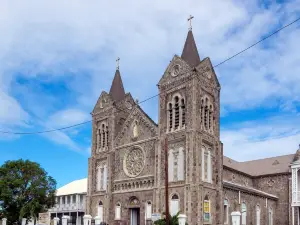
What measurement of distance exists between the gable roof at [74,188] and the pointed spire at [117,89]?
69.9 feet

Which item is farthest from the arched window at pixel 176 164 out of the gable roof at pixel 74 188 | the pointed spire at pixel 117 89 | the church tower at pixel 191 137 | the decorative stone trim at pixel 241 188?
the gable roof at pixel 74 188

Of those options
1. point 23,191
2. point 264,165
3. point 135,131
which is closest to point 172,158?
point 135,131

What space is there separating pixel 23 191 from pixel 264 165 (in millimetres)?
33154

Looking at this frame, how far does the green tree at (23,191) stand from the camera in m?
50.6

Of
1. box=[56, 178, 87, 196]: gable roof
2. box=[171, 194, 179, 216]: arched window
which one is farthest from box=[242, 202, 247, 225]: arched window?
box=[56, 178, 87, 196]: gable roof

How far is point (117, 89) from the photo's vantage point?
51.1 meters

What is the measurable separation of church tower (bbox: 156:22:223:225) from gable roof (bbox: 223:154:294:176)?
17.2m

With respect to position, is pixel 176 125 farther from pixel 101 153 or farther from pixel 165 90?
pixel 101 153

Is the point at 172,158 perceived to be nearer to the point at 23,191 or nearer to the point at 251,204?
the point at 251,204

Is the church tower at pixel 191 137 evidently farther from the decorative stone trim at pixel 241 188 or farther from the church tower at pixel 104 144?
the church tower at pixel 104 144

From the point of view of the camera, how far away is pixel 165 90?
42.5 meters

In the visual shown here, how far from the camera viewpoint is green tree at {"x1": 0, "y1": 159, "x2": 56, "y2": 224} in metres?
50.6

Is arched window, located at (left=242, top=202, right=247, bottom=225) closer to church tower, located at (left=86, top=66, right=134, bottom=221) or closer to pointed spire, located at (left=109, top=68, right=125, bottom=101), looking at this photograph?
church tower, located at (left=86, top=66, right=134, bottom=221)

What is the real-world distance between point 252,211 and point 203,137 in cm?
1324
